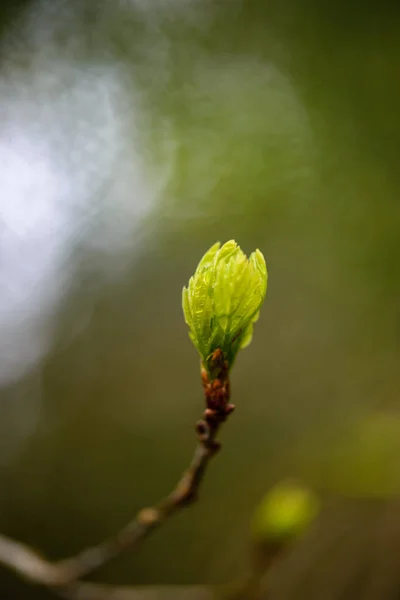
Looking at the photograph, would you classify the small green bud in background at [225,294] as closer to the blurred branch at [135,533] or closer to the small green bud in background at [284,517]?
the blurred branch at [135,533]

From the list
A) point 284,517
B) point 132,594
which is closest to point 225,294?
point 284,517

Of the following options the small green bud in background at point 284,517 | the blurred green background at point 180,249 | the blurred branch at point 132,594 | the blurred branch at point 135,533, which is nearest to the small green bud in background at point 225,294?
the blurred branch at point 135,533

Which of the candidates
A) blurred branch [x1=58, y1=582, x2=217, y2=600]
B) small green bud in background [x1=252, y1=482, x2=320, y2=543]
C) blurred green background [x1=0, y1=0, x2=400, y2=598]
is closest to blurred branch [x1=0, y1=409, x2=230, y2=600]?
blurred branch [x1=58, y1=582, x2=217, y2=600]

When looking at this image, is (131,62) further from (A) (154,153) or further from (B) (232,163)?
(B) (232,163)

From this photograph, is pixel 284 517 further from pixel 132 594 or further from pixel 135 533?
pixel 132 594

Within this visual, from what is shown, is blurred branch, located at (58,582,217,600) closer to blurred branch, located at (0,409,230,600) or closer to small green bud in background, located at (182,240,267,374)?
blurred branch, located at (0,409,230,600)
